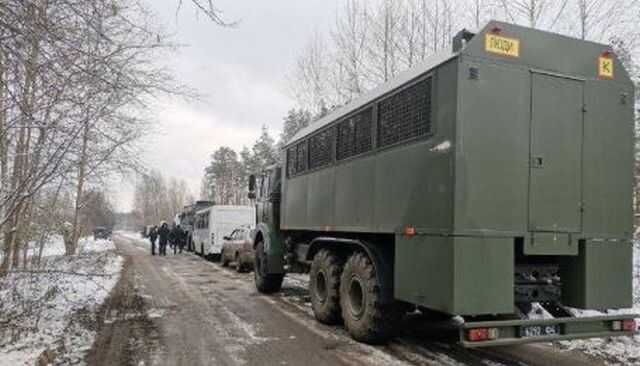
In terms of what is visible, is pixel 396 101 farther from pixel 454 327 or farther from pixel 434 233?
pixel 454 327

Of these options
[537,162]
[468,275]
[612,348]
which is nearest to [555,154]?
[537,162]

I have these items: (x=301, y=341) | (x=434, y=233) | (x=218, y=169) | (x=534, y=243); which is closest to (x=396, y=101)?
(x=434, y=233)

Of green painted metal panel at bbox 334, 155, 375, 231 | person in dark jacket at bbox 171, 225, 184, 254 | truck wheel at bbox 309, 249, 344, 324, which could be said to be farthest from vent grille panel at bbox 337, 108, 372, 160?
person in dark jacket at bbox 171, 225, 184, 254

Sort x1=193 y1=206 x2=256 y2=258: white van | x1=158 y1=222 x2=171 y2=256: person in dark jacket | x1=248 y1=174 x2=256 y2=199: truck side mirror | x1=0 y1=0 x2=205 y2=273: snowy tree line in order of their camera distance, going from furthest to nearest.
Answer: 1. x1=158 y1=222 x2=171 y2=256: person in dark jacket
2. x1=193 y1=206 x2=256 y2=258: white van
3. x1=248 y1=174 x2=256 y2=199: truck side mirror
4. x1=0 y1=0 x2=205 y2=273: snowy tree line

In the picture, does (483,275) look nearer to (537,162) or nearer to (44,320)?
(537,162)

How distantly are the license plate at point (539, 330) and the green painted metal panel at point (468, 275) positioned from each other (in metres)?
0.27

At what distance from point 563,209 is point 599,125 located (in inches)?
43.6

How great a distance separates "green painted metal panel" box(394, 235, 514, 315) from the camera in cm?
550

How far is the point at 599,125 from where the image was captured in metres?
6.32

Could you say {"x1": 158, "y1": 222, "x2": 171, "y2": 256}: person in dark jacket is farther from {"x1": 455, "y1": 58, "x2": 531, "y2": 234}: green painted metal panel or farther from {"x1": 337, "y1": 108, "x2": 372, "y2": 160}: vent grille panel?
{"x1": 455, "y1": 58, "x2": 531, "y2": 234}: green painted metal panel

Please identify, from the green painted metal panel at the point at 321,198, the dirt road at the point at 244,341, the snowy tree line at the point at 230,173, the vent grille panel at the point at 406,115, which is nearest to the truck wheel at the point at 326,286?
the dirt road at the point at 244,341

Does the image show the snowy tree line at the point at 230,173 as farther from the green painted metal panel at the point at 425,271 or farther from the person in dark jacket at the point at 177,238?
the green painted metal panel at the point at 425,271

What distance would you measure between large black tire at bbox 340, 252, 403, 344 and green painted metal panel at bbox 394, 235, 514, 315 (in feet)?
4.26

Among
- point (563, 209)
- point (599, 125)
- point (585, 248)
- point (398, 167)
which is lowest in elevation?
point (585, 248)
